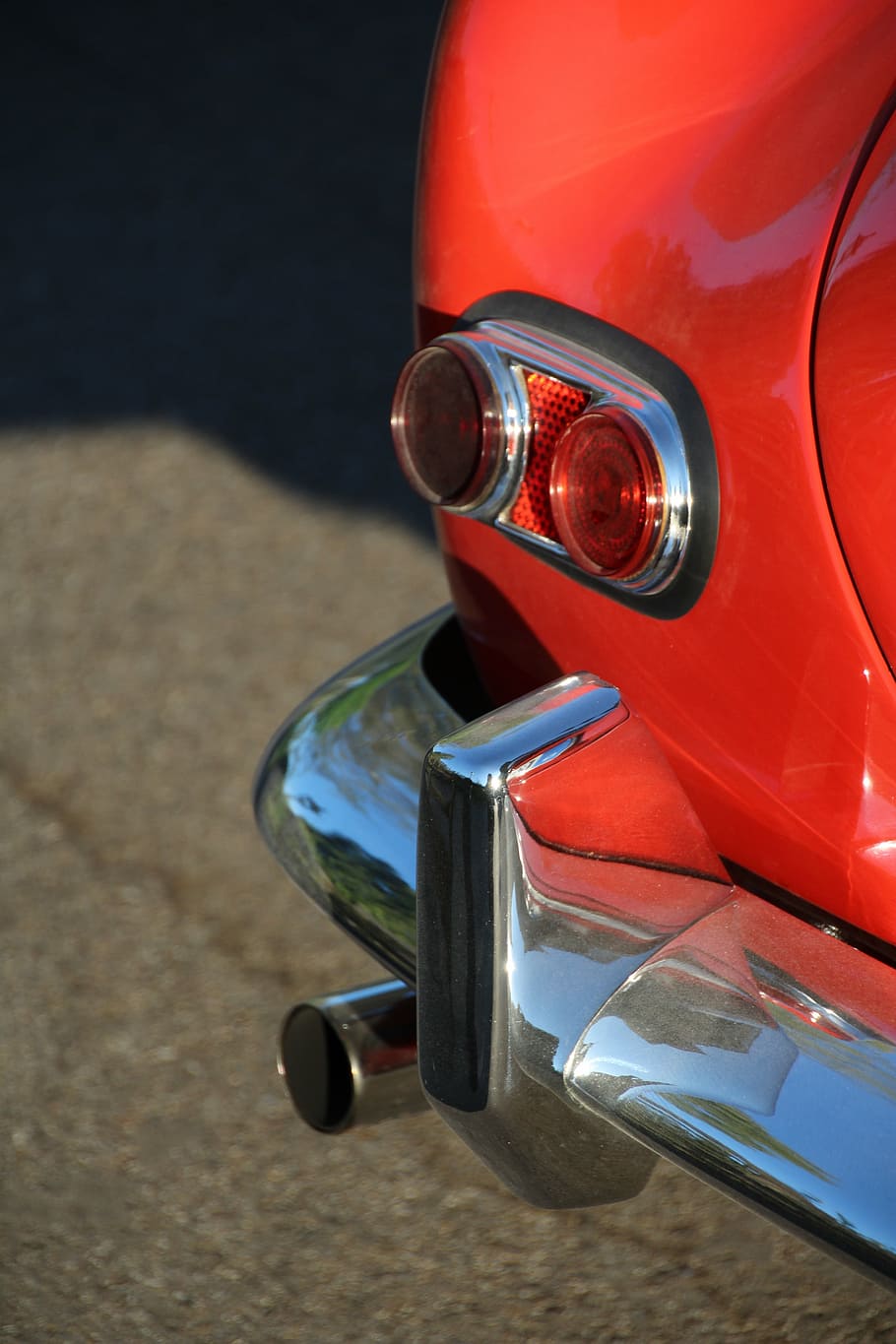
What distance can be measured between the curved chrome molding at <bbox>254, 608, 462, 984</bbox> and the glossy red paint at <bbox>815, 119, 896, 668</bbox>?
620mm

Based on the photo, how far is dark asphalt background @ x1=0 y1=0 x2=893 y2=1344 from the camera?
1949 millimetres

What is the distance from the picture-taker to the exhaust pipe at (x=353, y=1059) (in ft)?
6.56

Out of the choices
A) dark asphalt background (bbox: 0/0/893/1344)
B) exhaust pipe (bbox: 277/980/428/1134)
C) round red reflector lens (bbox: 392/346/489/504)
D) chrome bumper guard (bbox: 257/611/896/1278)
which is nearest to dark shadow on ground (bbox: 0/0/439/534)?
dark asphalt background (bbox: 0/0/893/1344)

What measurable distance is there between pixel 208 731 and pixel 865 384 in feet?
6.62

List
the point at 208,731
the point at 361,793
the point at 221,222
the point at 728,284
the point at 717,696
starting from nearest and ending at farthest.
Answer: the point at 728,284 → the point at 717,696 → the point at 361,793 → the point at 208,731 → the point at 221,222

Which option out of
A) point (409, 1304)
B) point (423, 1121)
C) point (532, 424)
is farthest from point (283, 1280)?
point (532, 424)

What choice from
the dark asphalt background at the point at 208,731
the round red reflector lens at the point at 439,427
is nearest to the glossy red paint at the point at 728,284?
the round red reflector lens at the point at 439,427

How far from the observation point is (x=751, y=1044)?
49.4 inches

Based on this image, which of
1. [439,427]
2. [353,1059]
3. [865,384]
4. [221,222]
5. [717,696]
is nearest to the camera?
[865,384]

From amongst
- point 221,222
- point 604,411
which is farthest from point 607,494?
point 221,222

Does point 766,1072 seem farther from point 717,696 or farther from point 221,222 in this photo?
Answer: point 221,222

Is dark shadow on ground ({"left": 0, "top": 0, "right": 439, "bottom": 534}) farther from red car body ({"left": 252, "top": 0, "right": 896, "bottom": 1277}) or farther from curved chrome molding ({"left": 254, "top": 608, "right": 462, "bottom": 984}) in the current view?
red car body ({"left": 252, "top": 0, "right": 896, "bottom": 1277})

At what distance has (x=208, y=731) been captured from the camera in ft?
10.1

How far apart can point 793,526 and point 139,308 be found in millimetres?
3679
